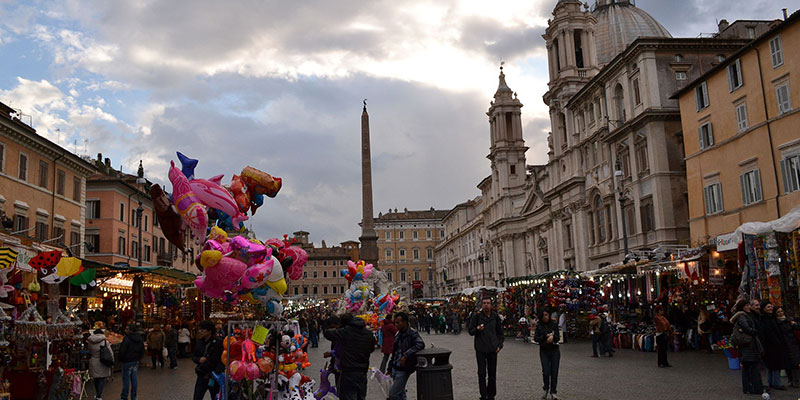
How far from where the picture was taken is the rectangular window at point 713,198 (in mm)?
25438

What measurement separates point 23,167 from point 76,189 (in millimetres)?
5137

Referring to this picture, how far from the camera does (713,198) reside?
84.7 ft

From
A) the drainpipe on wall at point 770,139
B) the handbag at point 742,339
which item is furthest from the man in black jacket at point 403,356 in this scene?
the drainpipe on wall at point 770,139

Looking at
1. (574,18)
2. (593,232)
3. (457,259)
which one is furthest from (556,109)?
(457,259)

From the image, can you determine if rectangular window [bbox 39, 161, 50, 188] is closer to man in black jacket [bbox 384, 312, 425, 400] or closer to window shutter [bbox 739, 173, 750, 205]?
man in black jacket [bbox 384, 312, 425, 400]

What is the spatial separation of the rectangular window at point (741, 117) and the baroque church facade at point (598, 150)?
3.02 meters

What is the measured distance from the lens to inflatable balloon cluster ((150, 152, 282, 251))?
9109mm

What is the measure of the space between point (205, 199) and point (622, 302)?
22134 mm

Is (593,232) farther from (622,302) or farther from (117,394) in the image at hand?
(117,394)

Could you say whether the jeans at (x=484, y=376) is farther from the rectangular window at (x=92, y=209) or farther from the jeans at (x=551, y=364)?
the rectangular window at (x=92, y=209)

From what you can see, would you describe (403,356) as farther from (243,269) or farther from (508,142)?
(508,142)

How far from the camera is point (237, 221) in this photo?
973 cm

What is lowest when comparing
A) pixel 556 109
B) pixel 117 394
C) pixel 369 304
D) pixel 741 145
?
pixel 117 394

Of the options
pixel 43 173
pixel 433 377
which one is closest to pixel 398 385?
pixel 433 377
